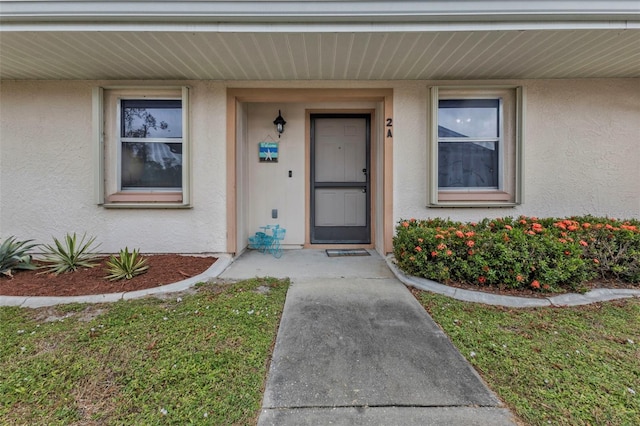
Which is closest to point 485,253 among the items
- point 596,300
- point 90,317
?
point 596,300

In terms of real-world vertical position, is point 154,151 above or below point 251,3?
below

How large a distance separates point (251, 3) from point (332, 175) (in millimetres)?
2754

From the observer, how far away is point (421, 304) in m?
2.66

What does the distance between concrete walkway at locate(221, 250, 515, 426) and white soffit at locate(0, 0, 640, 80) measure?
2.63m


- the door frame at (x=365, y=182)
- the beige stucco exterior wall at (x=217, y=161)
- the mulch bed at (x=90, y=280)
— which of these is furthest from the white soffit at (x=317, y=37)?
the mulch bed at (x=90, y=280)

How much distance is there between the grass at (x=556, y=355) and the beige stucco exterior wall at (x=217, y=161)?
1.80 m

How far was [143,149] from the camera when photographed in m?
4.03

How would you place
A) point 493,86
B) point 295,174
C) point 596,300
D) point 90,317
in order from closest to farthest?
point 90,317, point 596,300, point 493,86, point 295,174

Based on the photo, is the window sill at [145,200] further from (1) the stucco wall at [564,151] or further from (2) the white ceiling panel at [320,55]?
(1) the stucco wall at [564,151]

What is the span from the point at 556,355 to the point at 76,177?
18.4 ft

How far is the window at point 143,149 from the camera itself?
389cm

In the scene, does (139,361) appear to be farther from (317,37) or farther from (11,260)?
(317,37)

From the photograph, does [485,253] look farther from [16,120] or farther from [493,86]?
[16,120]

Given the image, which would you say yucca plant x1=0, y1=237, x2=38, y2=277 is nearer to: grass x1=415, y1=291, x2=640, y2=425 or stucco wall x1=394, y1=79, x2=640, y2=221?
grass x1=415, y1=291, x2=640, y2=425
